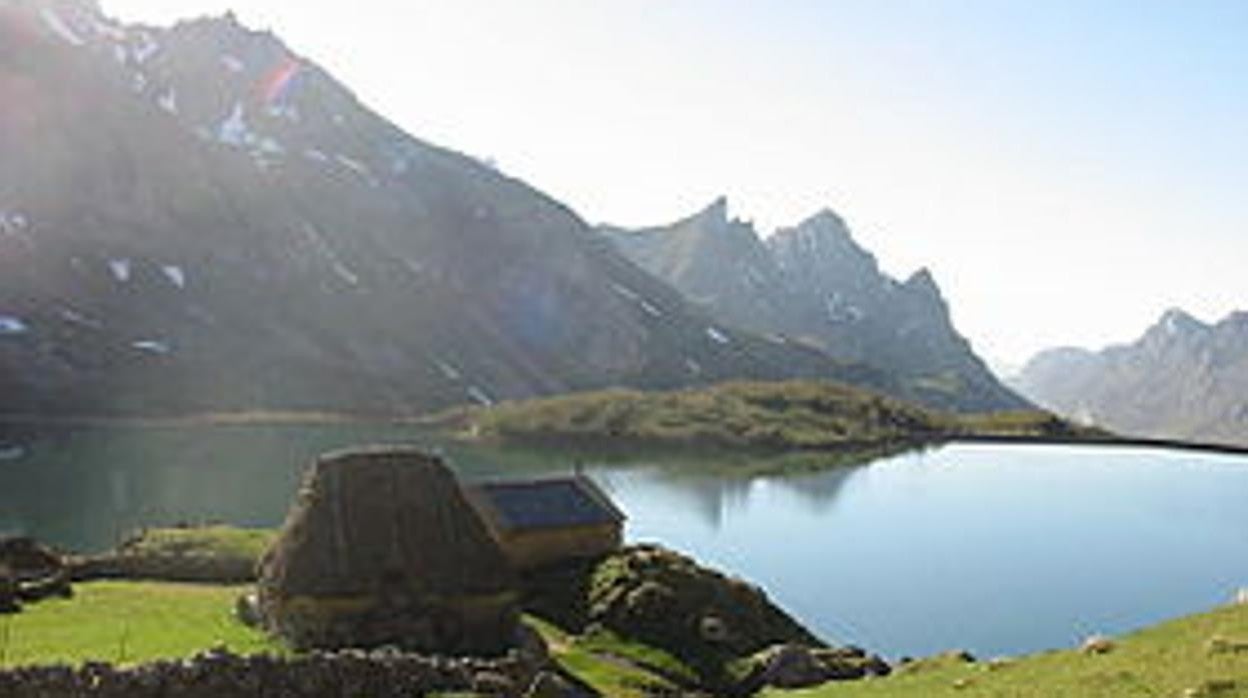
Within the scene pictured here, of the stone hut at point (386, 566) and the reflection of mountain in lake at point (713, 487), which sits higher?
the stone hut at point (386, 566)

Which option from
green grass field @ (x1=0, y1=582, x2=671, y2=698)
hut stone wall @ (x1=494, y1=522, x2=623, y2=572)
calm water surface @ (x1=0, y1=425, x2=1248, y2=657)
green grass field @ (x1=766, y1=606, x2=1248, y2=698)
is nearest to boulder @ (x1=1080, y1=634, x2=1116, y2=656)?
green grass field @ (x1=766, y1=606, x2=1248, y2=698)

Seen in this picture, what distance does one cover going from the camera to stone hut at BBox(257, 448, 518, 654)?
47156 mm

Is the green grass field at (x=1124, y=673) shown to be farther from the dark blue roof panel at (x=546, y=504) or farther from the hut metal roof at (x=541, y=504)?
the dark blue roof panel at (x=546, y=504)

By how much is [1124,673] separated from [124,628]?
3475 centimetres

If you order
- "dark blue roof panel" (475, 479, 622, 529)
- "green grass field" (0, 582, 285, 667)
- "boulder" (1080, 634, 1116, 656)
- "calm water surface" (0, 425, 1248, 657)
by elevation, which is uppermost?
"boulder" (1080, 634, 1116, 656)

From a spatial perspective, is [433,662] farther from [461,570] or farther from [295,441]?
[295,441]

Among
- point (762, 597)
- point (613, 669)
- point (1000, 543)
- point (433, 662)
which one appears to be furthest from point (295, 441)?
point (433, 662)

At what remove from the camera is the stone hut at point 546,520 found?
218ft

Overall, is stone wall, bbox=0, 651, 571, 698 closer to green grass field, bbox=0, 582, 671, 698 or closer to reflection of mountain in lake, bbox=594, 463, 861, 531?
green grass field, bbox=0, 582, 671, 698

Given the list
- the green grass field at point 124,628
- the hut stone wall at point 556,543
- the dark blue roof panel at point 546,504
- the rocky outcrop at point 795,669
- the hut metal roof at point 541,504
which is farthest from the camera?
the dark blue roof panel at point 546,504

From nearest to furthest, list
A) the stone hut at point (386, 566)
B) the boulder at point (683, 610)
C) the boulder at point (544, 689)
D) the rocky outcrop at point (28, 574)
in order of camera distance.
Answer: the boulder at point (544, 689) → the stone hut at point (386, 566) → the rocky outcrop at point (28, 574) → the boulder at point (683, 610)

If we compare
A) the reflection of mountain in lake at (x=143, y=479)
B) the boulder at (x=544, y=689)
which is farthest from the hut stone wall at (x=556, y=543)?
the reflection of mountain in lake at (x=143, y=479)

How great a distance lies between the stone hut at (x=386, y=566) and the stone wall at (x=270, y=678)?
9740 millimetres

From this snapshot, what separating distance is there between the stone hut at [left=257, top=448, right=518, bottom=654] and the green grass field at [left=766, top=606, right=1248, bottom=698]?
18538 mm
